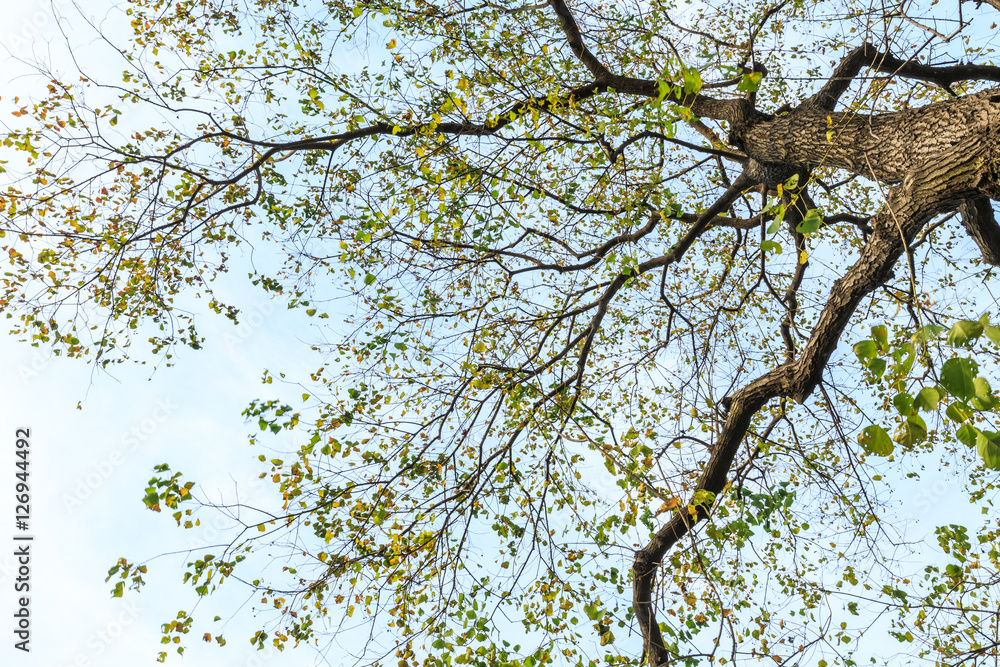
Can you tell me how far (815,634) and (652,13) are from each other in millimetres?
6216

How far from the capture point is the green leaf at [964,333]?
166 centimetres

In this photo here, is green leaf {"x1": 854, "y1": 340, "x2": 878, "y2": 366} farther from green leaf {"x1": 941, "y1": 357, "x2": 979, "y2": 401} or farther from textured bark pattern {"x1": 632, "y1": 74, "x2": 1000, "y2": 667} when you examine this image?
textured bark pattern {"x1": 632, "y1": 74, "x2": 1000, "y2": 667}

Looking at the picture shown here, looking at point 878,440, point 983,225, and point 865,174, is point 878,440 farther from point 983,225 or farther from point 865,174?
point 983,225

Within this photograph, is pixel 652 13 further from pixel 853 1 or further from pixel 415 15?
pixel 415 15

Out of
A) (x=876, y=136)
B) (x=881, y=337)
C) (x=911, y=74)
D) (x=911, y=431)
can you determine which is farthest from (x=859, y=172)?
(x=911, y=431)

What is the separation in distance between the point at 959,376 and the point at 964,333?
0.14 m

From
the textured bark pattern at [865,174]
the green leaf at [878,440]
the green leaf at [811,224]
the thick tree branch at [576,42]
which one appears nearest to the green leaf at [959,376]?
the green leaf at [878,440]

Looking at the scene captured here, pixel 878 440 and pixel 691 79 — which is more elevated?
pixel 691 79

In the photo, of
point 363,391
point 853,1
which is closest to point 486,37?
point 363,391

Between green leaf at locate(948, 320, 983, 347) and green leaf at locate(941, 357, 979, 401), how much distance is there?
6cm

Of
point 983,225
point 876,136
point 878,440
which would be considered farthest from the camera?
point 983,225

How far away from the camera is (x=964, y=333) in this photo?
65.5 inches

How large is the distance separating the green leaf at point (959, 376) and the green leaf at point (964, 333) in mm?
57

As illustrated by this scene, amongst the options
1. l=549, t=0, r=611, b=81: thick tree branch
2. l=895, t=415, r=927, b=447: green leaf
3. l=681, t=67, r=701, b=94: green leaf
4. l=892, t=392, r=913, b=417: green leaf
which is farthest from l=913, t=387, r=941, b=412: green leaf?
l=549, t=0, r=611, b=81: thick tree branch
